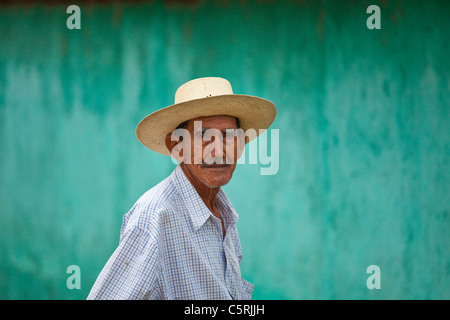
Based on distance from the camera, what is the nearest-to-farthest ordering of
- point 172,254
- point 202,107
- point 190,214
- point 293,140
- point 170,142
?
point 172,254
point 190,214
point 202,107
point 170,142
point 293,140

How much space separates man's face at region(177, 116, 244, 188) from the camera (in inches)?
86.7

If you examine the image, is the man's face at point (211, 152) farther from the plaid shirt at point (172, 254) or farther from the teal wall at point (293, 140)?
the teal wall at point (293, 140)

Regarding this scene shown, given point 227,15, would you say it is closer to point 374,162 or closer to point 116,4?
point 116,4

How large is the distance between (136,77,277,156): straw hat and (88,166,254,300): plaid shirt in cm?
27

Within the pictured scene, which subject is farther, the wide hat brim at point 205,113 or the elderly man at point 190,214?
the wide hat brim at point 205,113

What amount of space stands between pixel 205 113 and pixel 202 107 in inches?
2.4

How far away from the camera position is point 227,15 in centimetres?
405

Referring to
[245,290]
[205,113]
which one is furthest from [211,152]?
[245,290]

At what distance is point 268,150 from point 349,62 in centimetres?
103

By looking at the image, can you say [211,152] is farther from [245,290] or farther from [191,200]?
[245,290]

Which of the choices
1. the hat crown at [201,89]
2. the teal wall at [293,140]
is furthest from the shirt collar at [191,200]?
the teal wall at [293,140]

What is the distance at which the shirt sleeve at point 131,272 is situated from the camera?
170cm

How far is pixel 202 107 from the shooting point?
2.19 m
